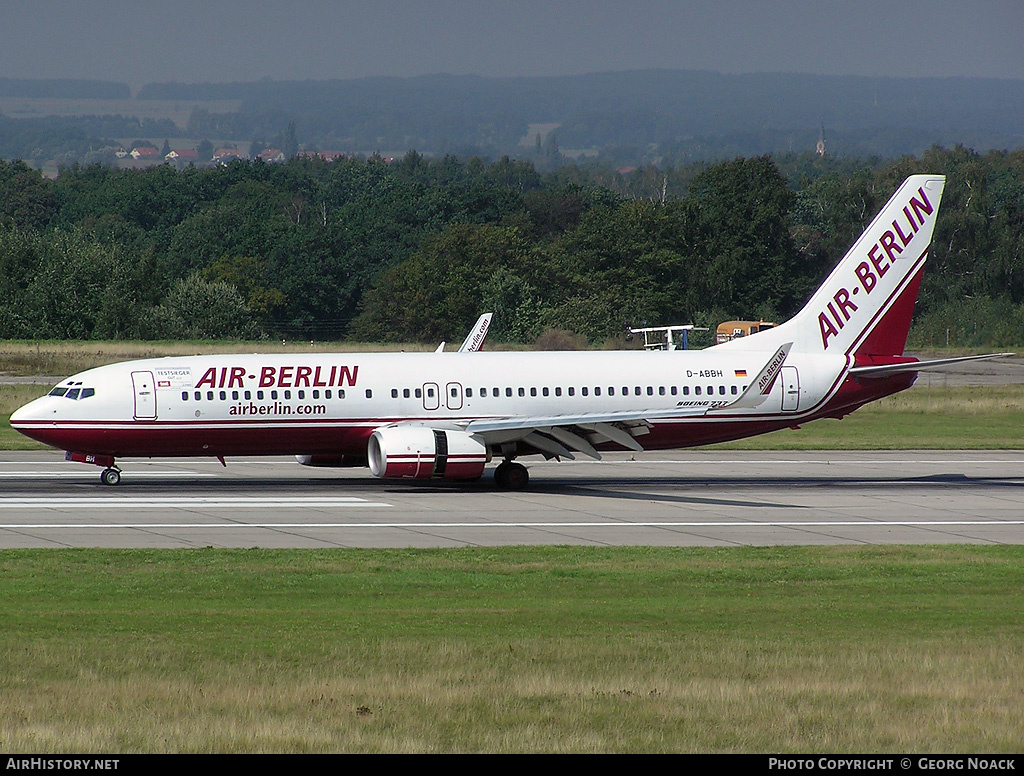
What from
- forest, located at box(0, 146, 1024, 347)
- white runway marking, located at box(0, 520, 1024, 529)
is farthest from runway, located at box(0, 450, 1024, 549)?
forest, located at box(0, 146, 1024, 347)

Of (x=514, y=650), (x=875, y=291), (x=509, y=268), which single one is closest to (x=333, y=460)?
(x=875, y=291)

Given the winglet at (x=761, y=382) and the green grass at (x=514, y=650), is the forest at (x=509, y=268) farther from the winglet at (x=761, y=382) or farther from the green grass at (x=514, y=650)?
the green grass at (x=514, y=650)

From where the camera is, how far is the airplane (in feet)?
122

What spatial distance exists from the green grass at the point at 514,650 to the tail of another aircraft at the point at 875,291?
48.6 ft

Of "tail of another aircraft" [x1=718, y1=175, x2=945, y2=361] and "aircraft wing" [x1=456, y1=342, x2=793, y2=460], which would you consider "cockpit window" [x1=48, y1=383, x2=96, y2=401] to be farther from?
"tail of another aircraft" [x1=718, y1=175, x2=945, y2=361]

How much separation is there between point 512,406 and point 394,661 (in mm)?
22545

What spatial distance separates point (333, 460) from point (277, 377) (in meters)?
3.04

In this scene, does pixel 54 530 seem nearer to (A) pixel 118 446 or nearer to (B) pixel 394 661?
(A) pixel 118 446

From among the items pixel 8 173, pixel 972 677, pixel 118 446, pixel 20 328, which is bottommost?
pixel 972 677

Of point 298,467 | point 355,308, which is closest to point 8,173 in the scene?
point 355,308

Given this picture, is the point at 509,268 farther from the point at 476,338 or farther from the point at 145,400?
the point at 145,400

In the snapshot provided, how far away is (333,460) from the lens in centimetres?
3956

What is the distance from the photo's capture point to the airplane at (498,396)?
3728 cm

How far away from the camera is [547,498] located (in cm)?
3722
